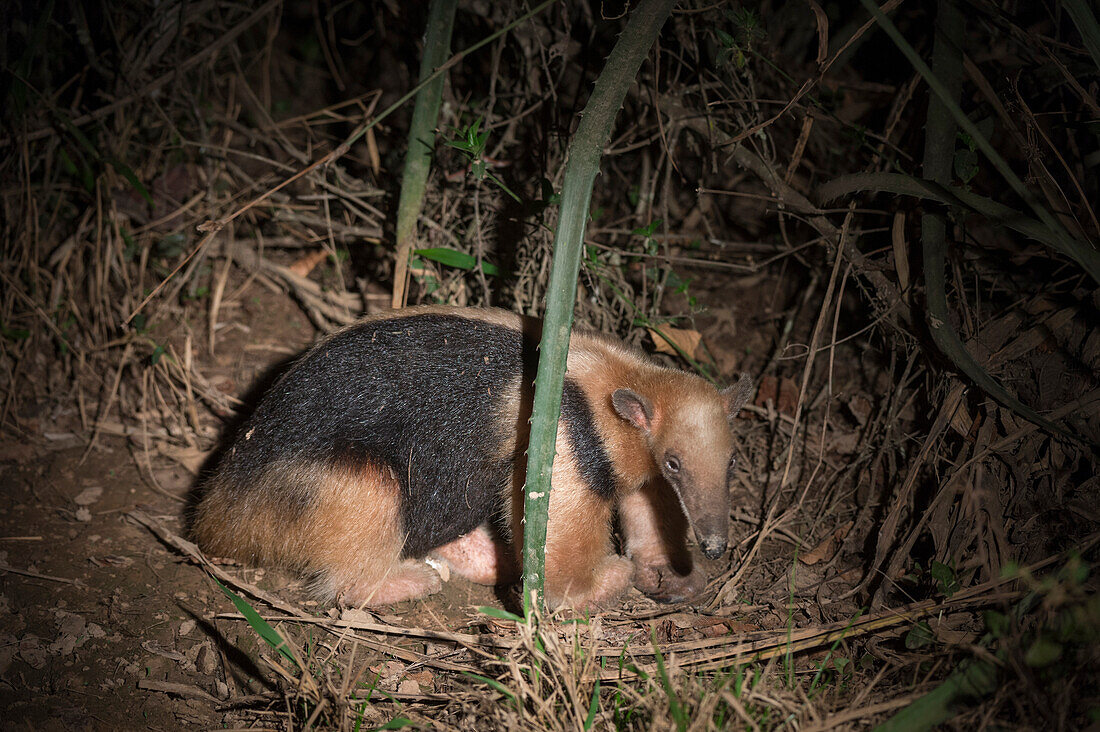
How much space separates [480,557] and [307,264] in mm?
2946

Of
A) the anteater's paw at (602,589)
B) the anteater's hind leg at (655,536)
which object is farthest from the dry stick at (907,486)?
the anteater's paw at (602,589)

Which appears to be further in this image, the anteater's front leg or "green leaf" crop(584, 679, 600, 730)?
the anteater's front leg

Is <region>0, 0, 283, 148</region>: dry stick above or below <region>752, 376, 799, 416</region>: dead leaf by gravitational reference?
above

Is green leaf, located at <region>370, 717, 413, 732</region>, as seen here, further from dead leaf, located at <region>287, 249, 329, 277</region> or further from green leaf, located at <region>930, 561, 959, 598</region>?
dead leaf, located at <region>287, 249, 329, 277</region>

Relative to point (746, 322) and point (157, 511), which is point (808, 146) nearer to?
point (746, 322)

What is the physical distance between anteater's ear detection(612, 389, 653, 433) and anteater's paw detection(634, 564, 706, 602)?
1045 mm

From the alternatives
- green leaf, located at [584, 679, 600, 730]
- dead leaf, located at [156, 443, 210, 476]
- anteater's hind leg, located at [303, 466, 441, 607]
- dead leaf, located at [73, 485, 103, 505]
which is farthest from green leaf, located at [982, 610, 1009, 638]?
dead leaf, located at [73, 485, 103, 505]

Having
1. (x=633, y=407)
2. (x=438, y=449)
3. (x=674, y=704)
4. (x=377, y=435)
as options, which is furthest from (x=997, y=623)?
(x=377, y=435)

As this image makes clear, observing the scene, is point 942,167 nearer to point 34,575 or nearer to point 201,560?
point 201,560

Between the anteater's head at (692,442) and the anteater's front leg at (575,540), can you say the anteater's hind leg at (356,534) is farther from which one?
the anteater's head at (692,442)

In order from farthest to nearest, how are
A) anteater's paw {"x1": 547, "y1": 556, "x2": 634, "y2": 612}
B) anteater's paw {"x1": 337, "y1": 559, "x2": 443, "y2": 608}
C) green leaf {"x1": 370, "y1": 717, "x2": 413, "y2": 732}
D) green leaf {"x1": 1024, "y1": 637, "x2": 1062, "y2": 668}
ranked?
anteater's paw {"x1": 337, "y1": 559, "x2": 443, "y2": 608}, anteater's paw {"x1": 547, "y1": 556, "x2": 634, "y2": 612}, green leaf {"x1": 370, "y1": 717, "x2": 413, "y2": 732}, green leaf {"x1": 1024, "y1": 637, "x2": 1062, "y2": 668}

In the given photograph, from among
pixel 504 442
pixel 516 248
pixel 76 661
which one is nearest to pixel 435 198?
pixel 516 248

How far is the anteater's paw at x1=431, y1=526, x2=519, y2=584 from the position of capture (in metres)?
4.63

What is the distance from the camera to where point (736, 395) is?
4219mm
